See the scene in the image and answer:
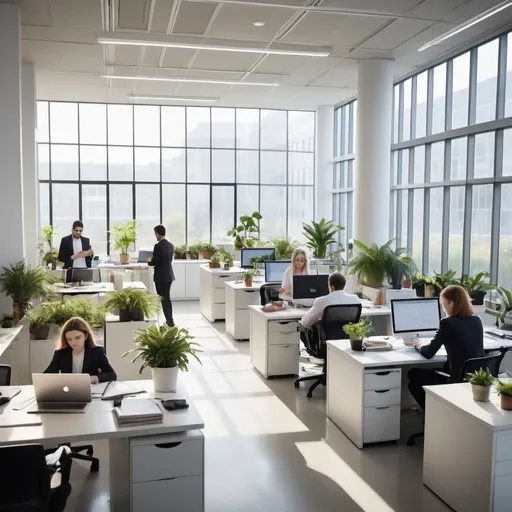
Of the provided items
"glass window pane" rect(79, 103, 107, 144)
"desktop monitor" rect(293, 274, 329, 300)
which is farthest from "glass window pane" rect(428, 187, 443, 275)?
"glass window pane" rect(79, 103, 107, 144)

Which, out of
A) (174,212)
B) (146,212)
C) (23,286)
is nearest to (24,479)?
(23,286)

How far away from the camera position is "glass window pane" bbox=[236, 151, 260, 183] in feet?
49.6

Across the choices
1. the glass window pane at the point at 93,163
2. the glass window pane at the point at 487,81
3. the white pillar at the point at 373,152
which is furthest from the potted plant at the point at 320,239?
the glass window pane at the point at 93,163

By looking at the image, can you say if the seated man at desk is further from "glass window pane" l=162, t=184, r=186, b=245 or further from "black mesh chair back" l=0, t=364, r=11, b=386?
"glass window pane" l=162, t=184, r=186, b=245

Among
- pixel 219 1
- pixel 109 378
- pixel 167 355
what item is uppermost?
pixel 219 1

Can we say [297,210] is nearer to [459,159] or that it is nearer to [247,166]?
[247,166]

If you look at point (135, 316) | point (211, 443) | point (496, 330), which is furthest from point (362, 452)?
point (135, 316)

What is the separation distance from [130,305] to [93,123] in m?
9.13

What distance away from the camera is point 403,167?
437 inches

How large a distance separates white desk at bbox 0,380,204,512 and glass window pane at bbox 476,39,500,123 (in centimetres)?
688

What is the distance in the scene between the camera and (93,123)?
1409 cm

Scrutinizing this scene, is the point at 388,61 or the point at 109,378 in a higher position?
the point at 388,61

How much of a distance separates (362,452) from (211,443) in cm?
132

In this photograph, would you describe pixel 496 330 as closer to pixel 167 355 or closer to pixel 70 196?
pixel 167 355
